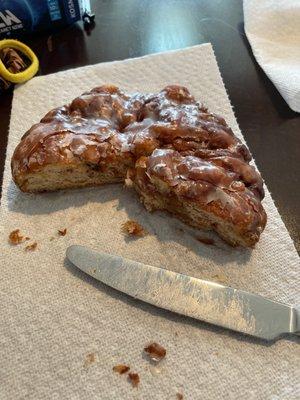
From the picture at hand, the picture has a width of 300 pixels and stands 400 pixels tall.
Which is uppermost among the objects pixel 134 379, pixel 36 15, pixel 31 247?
pixel 36 15

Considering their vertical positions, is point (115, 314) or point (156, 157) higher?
point (156, 157)

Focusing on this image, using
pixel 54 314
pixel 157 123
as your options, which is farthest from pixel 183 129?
pixel 54 314

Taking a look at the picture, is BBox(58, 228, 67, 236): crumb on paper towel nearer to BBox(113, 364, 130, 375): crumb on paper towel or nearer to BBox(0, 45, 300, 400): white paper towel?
BBox(0, 45, 300, 400): white paper towel

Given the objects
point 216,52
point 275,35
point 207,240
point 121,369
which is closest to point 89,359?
point 121,369

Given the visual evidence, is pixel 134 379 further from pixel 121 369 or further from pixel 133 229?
pixel 133 229

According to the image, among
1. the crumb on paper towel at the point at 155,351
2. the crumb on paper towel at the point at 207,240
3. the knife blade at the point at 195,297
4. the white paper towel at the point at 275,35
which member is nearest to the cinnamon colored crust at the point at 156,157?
the crumb on paper towel at the point at 207,240

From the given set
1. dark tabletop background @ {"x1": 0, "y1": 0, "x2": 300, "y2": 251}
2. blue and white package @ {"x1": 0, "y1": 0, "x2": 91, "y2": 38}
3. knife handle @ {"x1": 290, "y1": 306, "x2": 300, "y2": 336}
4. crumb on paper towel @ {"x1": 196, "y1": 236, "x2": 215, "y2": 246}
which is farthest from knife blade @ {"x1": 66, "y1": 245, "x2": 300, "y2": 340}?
blue and white package @ {"x1": 0, "y1": 0, "x2": 91, "y2": 38}

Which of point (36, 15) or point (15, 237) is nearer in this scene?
point (15, 237)
